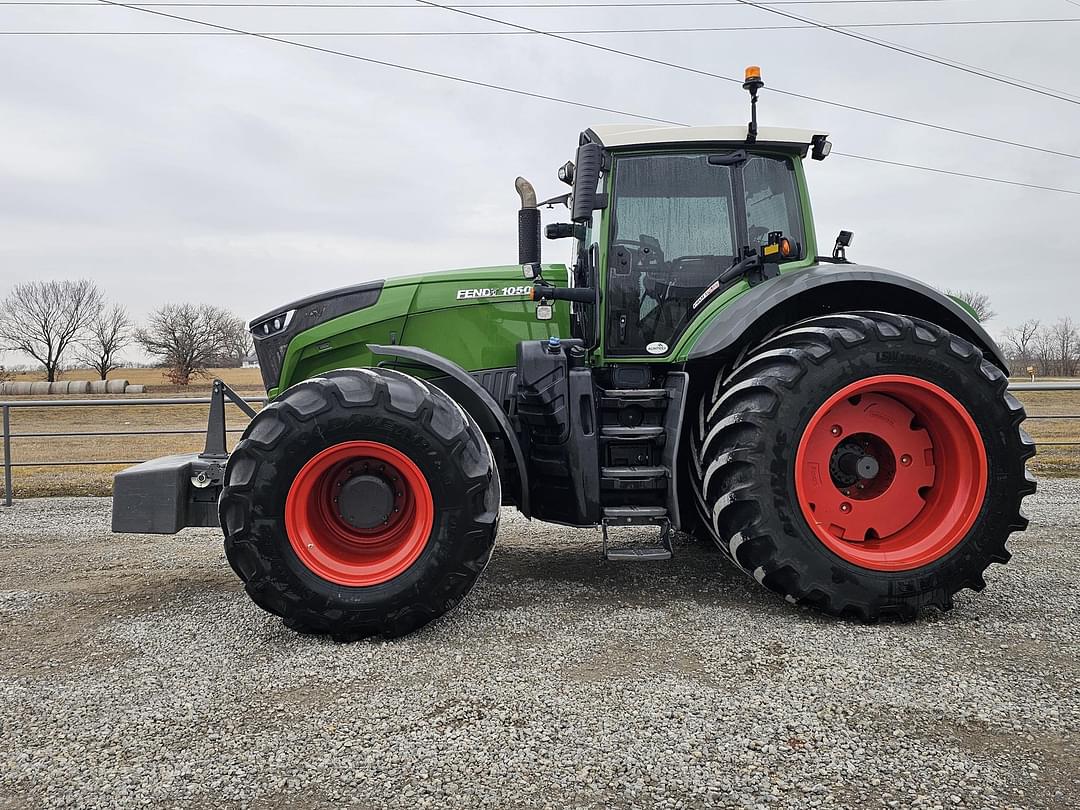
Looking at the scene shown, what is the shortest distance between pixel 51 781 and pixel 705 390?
345 cm

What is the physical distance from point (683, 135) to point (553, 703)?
321cm

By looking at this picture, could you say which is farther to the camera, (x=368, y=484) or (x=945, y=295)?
(x=945, y=295)

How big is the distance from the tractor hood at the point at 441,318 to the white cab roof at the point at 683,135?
870 mm

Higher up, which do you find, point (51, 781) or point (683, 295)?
point (683, 295)

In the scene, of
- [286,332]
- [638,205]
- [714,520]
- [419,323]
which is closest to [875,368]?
[714,520]

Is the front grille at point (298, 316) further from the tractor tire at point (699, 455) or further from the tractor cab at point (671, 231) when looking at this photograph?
the tractor tire at point (699, 455)

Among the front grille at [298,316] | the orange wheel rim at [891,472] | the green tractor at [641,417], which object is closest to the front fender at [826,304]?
the green tractor at [641,417]

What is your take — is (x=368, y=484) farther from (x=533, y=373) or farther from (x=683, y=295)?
(x=683, y=295)

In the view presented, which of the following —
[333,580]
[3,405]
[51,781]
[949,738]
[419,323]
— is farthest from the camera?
[3,405]

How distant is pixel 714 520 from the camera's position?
3.76 m

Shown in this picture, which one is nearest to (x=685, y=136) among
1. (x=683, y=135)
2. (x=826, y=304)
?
(x=683, y=135)

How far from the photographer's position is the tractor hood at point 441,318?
446 cm

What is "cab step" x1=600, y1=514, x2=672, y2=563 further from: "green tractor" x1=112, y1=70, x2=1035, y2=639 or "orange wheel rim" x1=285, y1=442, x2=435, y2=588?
"orange wheel rim" x1=285, y1=442, x2=435, y2=588

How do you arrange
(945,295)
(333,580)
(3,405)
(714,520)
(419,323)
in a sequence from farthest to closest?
1. (3,405)
2. (419,323)
3. (945,295)
4. (714,520)
5. (333,580)
